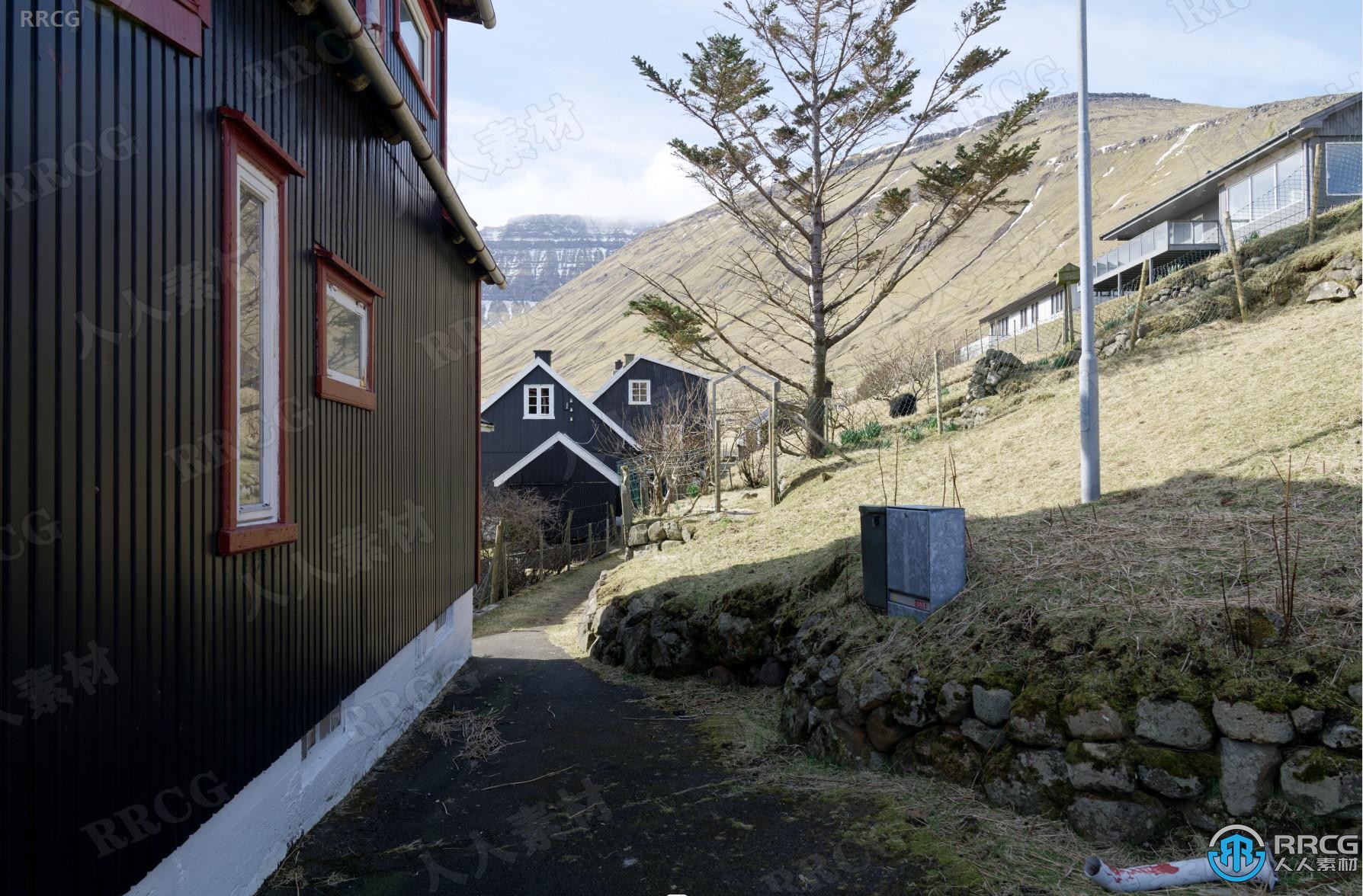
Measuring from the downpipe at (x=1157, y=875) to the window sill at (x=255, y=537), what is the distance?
4020 millimetres

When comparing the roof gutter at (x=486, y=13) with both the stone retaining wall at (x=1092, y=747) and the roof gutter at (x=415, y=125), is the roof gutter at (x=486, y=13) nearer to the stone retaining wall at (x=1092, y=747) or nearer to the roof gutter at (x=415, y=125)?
the roof gutter at (x=415, y=125)

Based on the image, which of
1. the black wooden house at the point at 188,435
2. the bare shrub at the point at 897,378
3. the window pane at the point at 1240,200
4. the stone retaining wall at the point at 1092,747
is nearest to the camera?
the black wooden house at the point at 188,435

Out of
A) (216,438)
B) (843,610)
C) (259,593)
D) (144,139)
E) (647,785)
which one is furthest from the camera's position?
(843,610)

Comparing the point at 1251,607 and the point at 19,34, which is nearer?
the point at 19,34

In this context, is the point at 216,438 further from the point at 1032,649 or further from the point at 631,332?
the point at 631,332

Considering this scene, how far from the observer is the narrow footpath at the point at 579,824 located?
4.34 m

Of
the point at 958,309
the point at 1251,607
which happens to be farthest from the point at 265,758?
the point at 958,309

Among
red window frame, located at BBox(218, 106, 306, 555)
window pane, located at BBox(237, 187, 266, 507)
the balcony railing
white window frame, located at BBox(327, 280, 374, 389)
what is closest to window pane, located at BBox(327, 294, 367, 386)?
white window frame, located at BBox(327, 280, 374, 389)

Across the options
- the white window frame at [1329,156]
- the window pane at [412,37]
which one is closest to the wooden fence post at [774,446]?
the window pane at [412,37]

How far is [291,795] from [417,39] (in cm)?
689

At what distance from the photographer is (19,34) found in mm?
2465

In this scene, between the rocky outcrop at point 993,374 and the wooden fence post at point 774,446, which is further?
the rocky outcrop at point 993,374

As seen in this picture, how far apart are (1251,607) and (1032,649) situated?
→ 1.13 m

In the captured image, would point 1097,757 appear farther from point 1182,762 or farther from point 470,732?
point 470,732
